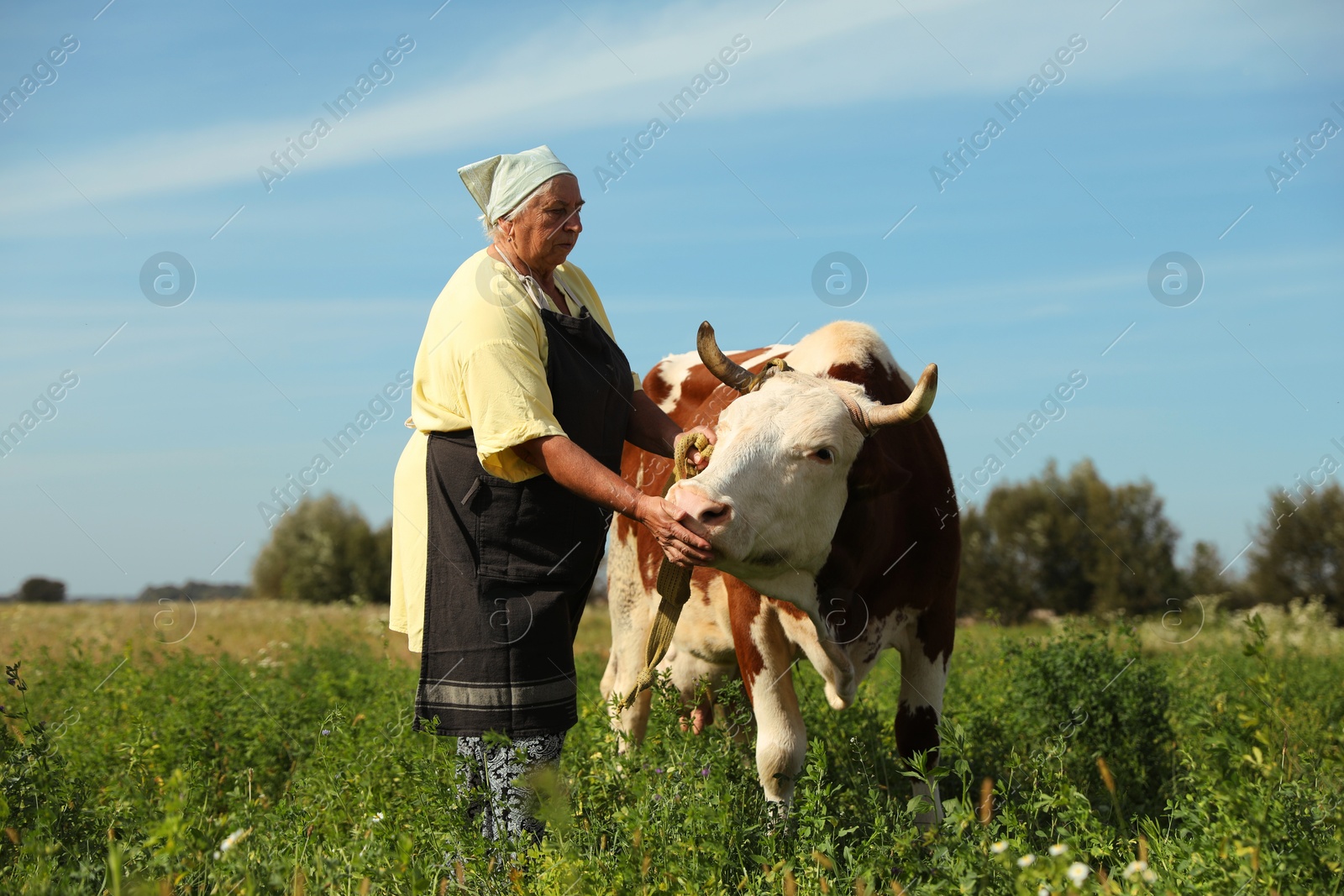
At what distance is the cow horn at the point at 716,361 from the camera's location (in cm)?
423

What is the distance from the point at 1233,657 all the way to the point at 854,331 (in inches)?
218

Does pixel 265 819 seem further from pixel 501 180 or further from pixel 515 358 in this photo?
pixel 501 180

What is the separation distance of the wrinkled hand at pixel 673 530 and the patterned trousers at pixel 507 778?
0.81 m

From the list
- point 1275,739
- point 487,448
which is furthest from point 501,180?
point 1275,739

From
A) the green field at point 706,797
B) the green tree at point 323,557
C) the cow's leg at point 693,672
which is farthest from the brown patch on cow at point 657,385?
the green tree at point 323,557

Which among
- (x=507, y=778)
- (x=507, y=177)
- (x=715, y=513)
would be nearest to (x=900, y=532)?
(x=715, y=513)

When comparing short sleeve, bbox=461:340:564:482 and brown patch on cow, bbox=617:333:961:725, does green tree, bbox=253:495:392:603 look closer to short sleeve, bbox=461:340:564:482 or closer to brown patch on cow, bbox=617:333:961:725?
brown patch on cow, bbox=617:333:961:725

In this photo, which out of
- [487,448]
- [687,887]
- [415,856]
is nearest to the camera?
[687,887]

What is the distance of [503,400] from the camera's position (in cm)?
340

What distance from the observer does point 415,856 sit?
3.15m

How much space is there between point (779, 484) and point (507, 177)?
4.62ft

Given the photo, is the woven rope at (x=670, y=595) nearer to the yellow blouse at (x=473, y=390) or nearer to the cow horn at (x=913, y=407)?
the yellow blouse at (x=473, y=390)

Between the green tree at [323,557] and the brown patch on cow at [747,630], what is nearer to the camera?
the brown patch on cow at [747,630]

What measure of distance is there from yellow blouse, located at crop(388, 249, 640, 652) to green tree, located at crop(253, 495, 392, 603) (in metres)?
36.2
